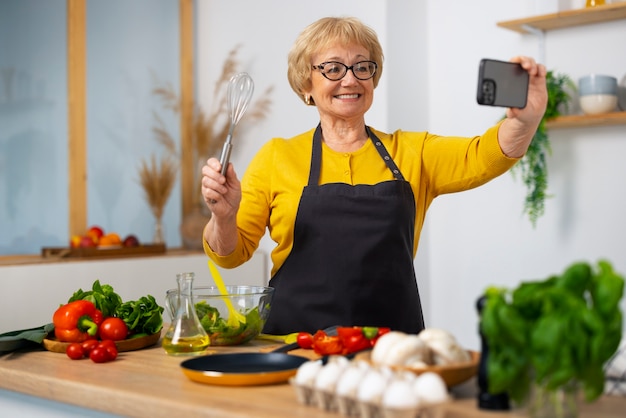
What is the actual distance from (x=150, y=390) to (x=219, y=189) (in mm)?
557

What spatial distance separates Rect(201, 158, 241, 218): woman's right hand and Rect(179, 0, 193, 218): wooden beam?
269 centimetres

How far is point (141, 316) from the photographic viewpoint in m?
1.79

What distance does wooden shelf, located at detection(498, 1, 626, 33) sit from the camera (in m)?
3.25

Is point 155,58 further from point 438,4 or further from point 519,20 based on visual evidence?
point 519,20

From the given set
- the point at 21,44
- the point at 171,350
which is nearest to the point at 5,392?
the point at 171,350

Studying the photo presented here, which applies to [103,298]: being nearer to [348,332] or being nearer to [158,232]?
[348,332]

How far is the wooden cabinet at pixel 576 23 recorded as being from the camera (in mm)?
3234

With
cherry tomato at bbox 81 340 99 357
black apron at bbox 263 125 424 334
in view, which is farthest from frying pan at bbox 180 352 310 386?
black apron at bbox 263 125 424 334

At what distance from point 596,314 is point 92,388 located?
2.71 feet

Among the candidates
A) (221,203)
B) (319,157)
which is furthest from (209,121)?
(221,203)

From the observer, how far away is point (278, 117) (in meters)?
4.21

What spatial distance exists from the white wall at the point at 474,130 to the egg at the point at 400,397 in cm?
258

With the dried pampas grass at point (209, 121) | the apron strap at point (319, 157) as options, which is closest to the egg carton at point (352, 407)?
the apron strap at point (319, 157)

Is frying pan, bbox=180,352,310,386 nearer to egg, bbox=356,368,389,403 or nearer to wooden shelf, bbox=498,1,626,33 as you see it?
egg, bbox=356,368,389,403
